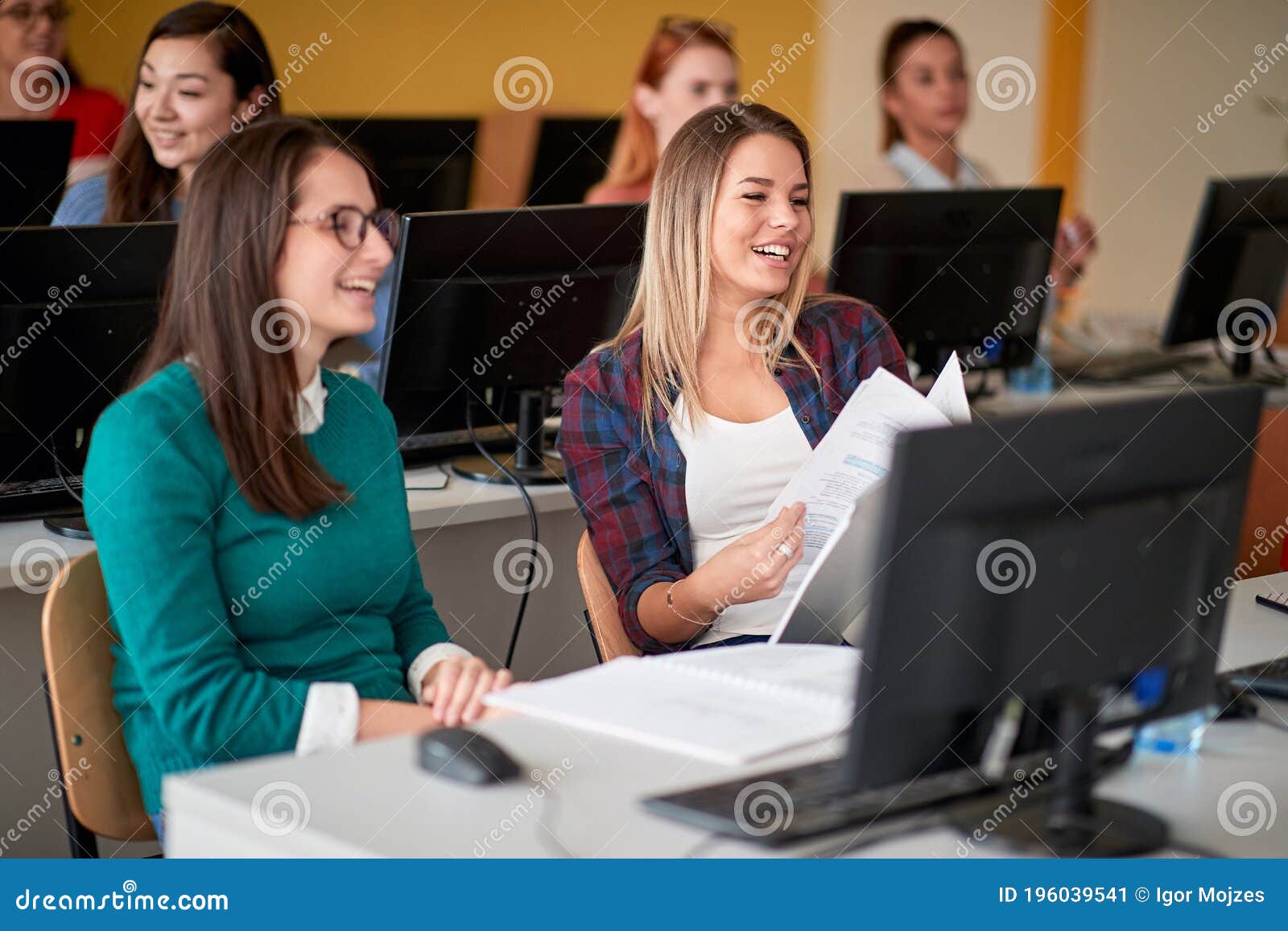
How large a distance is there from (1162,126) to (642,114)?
3512 millimetres

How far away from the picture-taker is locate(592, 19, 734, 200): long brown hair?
3.78m

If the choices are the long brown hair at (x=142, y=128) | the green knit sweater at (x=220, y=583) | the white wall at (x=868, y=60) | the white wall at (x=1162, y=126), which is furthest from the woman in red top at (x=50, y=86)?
the white wall at (x=1162, y=126)

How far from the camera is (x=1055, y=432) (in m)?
1.17

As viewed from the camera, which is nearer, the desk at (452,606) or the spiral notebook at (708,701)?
the spiral notebook at (708,701)

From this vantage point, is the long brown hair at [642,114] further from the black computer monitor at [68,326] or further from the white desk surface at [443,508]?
the black computer monitor at [68,326]

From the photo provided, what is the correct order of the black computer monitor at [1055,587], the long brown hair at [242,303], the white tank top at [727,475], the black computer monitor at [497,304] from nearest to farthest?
the black computer monitor at [1055,587], the long brown hair at [242,303], the white tank top at [727,475], the black computer monitor at [497,304]

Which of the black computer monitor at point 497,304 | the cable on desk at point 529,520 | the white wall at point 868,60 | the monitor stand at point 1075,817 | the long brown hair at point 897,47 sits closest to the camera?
the monitor stand at point 1075,817

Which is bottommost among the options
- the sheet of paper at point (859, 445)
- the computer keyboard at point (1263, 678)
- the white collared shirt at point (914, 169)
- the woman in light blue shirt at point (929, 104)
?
the computer keyboard at point (1263, 678)

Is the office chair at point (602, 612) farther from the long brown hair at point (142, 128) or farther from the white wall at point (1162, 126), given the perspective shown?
the white wall at point (1162, 126)

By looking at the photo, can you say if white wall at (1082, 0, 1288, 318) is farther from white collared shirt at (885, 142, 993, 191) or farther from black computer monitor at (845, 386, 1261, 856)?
black computer monitor at (845, 386, 1261, 856)

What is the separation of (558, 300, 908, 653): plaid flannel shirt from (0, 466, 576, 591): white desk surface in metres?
0.45

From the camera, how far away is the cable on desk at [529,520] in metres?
2.63

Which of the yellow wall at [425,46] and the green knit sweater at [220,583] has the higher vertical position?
the yellow wall at [425,46]

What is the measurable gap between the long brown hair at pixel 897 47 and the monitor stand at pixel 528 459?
1.74 meters
